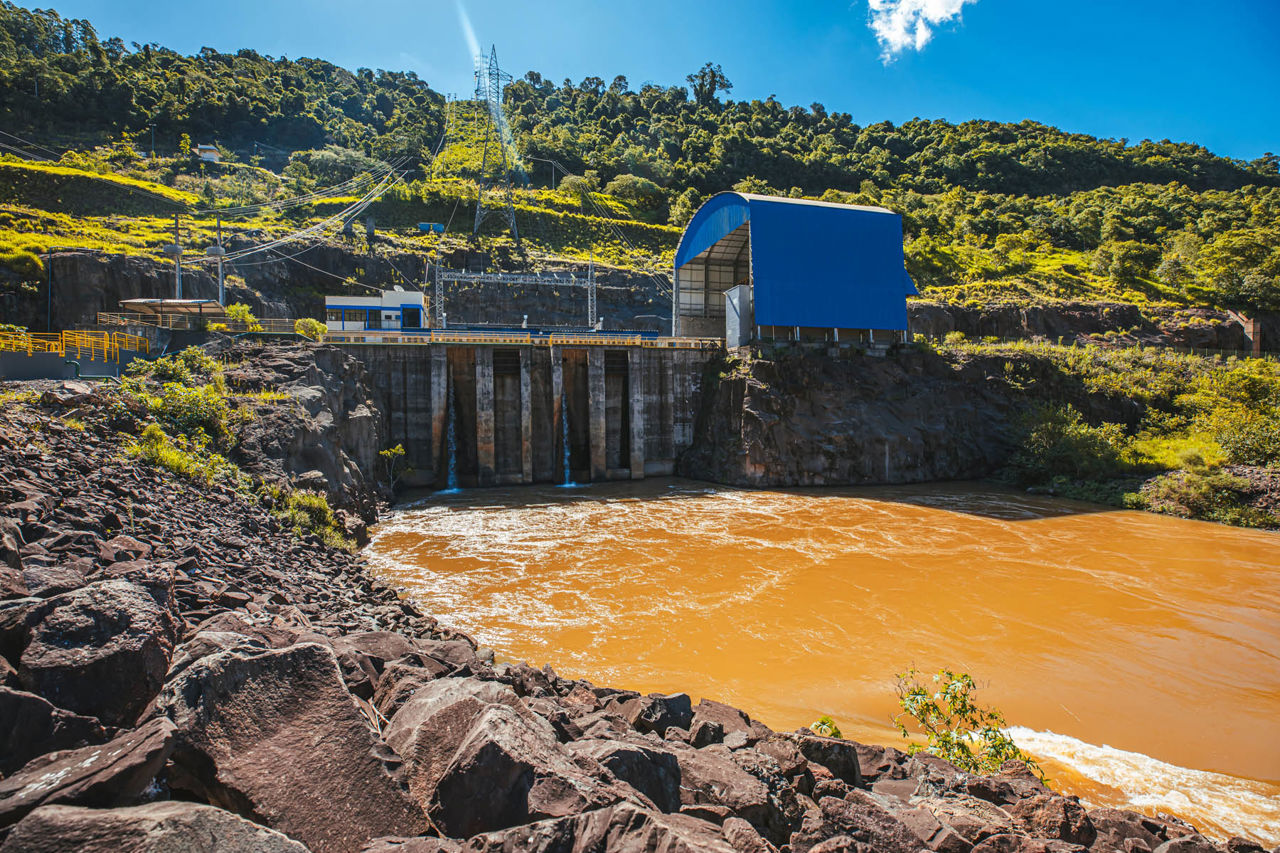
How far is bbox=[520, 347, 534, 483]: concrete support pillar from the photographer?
99.2 feet

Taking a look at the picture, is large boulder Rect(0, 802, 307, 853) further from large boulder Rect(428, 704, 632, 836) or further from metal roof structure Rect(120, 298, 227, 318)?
metal roof structure Rect(120, 298, 227, 318)

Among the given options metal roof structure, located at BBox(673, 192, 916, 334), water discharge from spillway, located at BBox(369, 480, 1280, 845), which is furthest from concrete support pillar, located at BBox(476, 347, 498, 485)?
metal roof structure, located at BBox(673, 192, 916, 334)

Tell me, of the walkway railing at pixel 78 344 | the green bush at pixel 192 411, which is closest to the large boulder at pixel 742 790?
the green bush at pixel 192 411

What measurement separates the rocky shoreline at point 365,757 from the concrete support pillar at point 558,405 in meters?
23.5

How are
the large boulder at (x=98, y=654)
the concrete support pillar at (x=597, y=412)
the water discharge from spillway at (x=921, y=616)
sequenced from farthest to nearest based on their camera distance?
the concrete support pillar at (x=597, y=412) < the water discharge from spillway at (x=921, y=616) < the large boulder at (x=98, y=654)

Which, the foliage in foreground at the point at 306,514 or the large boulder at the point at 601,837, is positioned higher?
the large boulder at the point at 601,837

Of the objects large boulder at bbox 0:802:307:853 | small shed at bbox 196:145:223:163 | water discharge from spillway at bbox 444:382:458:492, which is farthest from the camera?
small shed at bbox 196:145:223:163

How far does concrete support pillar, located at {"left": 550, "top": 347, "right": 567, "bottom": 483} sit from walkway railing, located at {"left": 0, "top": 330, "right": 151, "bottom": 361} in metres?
16.3

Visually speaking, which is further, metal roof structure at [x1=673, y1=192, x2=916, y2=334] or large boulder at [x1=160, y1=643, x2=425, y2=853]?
metal roof structure at [x1=673, y1=192, x2=916, y2=334]

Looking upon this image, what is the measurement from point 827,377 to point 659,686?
25.6m

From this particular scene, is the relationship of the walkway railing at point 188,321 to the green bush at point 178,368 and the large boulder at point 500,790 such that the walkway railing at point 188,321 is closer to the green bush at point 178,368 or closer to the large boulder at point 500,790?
the green bush at point 178,368

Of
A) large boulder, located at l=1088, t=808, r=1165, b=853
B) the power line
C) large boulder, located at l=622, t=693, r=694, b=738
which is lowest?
large boulder, located at l=1088, t=808, r=1165, b=853

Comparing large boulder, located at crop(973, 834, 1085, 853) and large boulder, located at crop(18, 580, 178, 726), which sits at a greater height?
large boulder, located at crop(18, 580, 178, 726)

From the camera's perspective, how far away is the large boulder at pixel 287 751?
354 cm
